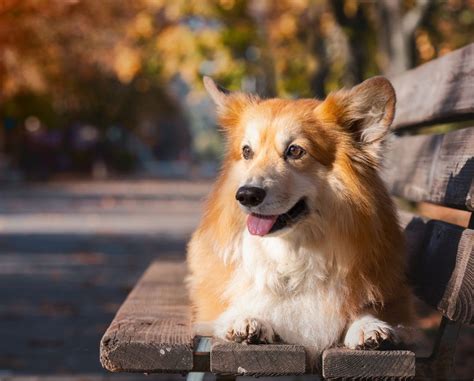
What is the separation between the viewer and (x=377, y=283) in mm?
3398

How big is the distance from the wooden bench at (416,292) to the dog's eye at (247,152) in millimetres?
685

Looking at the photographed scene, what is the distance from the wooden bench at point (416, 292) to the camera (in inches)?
118

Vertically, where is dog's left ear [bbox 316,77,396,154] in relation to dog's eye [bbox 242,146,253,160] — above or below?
above

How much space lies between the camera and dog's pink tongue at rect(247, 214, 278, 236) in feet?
11.1

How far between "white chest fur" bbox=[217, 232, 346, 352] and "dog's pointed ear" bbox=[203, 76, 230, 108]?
72 centimetres

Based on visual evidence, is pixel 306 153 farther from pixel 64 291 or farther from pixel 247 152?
pixel 64 291

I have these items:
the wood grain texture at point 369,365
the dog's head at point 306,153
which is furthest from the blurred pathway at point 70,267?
the wood grain texture at point 369,365

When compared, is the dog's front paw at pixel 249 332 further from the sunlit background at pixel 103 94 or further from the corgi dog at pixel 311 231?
the sunlit background at pixel 103 94

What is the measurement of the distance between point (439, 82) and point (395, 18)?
5.66m

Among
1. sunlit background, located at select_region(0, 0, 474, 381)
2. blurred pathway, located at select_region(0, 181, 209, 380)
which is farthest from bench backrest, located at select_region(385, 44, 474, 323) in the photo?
blurred pathway, located at select_region(0, 181, 209, 380)

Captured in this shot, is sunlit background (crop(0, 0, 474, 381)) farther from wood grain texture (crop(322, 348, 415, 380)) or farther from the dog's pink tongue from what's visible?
wood grain texture (crop(322, 348, 415, 380))

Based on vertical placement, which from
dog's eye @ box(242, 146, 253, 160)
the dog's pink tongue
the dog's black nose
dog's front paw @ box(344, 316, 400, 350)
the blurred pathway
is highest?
dog's eye @ box(242, 146, 253, 160)

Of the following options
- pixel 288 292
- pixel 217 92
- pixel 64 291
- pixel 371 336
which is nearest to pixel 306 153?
pixel 288 292

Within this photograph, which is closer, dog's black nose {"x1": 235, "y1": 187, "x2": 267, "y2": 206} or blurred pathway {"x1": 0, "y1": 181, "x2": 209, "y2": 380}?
dog's black nose {"x1": 235, "y1": 187, "x2": 267, "y2": 206}
